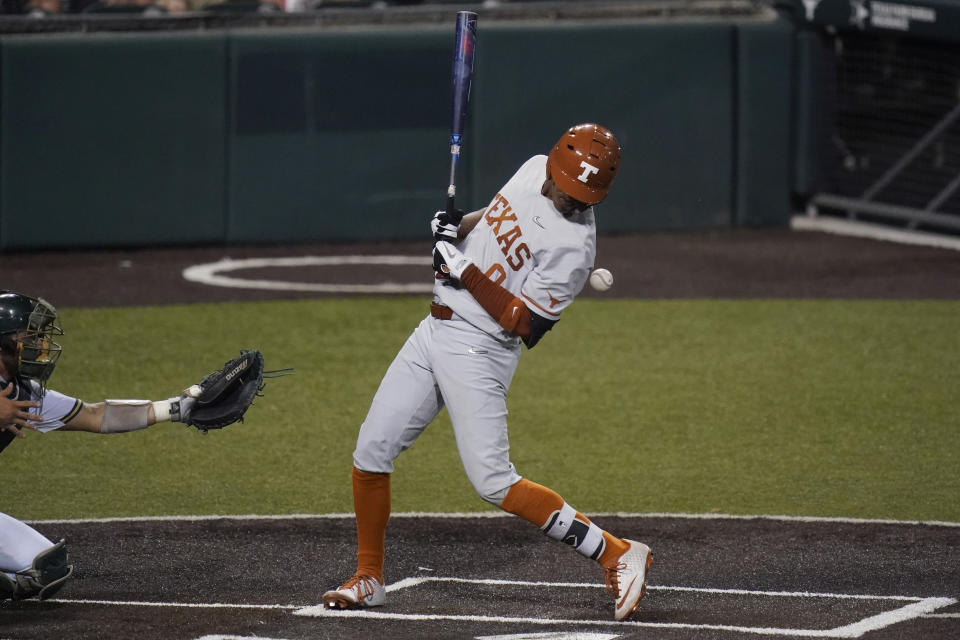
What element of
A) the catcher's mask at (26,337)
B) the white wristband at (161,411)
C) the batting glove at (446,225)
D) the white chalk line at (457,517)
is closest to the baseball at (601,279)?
the batting glove at (446,225)

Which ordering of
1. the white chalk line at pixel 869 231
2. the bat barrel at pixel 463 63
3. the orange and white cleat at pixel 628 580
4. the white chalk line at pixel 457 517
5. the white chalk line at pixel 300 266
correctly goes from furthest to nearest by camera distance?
1. the white chalk line at pixel 869 231
2. the white chalk line at pixel 300 266
3. the white chalk line at pixel 457 517
4. the bat barrel at pixel 463 63
5. the orange and white cleat at pixel 628 580

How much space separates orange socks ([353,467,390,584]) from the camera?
529cm

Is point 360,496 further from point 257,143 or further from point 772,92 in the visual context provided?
point 772,92

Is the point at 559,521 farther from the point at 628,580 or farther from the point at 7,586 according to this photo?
the point at 7,586

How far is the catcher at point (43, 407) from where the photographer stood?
5000mm

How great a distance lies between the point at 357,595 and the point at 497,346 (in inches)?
40.1

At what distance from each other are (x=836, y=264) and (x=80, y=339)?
7.14m

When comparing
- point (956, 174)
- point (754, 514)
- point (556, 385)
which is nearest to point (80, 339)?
point (556, 385)

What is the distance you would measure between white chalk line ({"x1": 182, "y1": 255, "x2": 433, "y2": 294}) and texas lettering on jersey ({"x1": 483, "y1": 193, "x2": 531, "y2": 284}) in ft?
23.5

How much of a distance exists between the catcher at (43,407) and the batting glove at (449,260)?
2.67 feet

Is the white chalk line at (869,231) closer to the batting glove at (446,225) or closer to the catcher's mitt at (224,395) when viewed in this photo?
the batting glove at (446,225)

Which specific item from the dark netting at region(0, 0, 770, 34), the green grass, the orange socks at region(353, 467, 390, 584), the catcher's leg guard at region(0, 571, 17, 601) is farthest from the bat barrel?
the dark netting at region(0, 0, 770, 34)

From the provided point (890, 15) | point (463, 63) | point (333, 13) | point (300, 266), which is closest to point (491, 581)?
point (463, 63)

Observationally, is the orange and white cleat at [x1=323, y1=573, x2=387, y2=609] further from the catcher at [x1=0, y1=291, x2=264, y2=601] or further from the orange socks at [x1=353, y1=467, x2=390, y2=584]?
the catcher at [x1=0, y1=291, x2=264, y2=601]
